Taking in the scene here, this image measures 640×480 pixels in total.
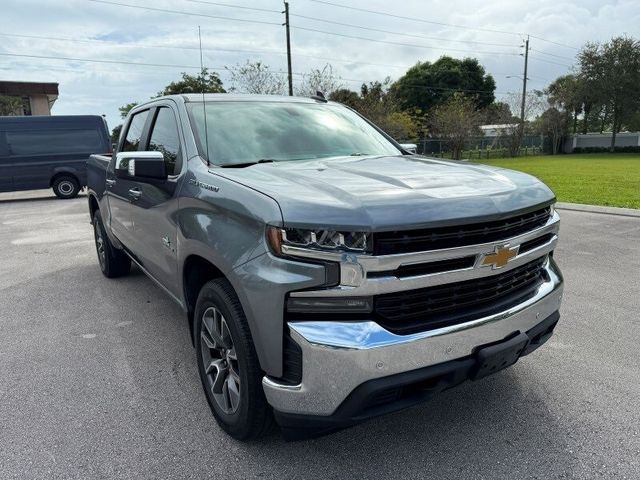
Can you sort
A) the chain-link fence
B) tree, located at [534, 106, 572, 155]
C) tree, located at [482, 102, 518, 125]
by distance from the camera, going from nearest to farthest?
the chain-link fence, tree, located at [482, 102, 518, 125], tree, located at [534, 106, 572, 155]

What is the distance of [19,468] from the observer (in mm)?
2529

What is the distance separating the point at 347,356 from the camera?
2023 millimetres

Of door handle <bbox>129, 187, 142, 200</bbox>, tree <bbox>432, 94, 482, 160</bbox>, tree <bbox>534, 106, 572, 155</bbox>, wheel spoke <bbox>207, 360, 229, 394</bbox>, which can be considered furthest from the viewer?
tree <bbox>534, 106, 572, 155</bbox>

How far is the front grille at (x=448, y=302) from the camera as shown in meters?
2.16

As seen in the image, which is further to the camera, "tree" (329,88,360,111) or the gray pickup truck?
"tree" (329,88,360,111)

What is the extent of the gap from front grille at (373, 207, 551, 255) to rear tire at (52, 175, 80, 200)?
16086 millimetres

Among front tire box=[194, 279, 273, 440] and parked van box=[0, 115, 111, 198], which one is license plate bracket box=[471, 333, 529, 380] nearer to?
front tire box=[194, 279, 273, 440]

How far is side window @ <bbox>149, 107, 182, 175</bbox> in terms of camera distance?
131 inches

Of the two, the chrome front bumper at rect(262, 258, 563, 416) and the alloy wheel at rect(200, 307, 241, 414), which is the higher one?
the chrome front bumper at rect(262, 258, 563, 416)

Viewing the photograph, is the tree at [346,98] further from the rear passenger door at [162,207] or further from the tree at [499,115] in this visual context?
the rear passenger door at [162,207]

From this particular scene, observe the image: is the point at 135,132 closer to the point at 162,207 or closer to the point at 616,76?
the point at 162,207

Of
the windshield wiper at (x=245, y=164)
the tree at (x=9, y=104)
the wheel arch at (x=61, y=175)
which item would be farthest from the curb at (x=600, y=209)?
the tree at (x=9, y=104)

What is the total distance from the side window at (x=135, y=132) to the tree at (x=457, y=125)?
38.0 metres

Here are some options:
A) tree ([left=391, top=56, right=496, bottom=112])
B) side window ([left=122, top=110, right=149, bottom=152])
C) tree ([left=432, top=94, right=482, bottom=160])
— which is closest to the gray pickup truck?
side window ([left=122, top=110, right=149, bottom=152])
